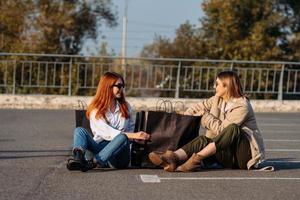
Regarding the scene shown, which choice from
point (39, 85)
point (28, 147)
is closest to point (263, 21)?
point (39, 85)

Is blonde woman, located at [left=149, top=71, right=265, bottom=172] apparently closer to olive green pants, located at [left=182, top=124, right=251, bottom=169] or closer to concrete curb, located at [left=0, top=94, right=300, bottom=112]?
olive green pants, located at [left=182, top=124, right=251, bottom=169]

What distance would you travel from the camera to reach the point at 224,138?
8070 mm

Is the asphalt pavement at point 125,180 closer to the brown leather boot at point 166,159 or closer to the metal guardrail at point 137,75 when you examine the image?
the brown leather boot at point 166,159

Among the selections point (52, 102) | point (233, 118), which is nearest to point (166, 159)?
point (233, 118)

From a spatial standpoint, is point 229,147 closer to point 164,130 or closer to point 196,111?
point 196,111

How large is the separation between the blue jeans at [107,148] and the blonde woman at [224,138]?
35 centimetres

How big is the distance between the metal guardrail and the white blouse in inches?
423

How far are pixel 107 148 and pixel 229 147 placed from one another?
1449 mm

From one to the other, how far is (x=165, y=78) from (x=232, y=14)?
6.28 m

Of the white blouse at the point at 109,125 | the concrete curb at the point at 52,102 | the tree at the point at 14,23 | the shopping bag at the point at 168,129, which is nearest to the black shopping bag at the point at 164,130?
the shopping bag at the point at 168,129

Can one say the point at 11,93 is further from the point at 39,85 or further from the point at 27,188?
the point at 27,188

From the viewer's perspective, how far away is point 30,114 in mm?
16406

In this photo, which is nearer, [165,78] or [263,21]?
[165,78]

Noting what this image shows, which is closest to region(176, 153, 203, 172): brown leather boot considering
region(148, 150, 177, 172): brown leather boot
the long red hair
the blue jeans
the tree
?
region(148, 150, 177, 172): brown leather boot
